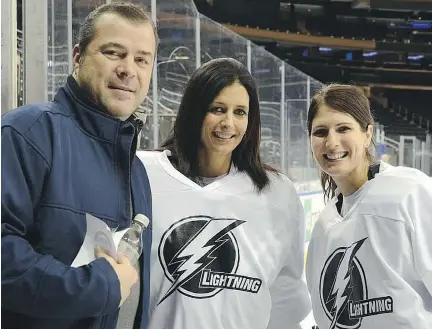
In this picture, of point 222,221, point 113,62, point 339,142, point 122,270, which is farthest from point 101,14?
point 339,142

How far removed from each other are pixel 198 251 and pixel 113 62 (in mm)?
520

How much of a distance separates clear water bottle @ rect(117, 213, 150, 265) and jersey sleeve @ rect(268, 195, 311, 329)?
1.88ft

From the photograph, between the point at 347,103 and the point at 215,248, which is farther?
the point at 347,103

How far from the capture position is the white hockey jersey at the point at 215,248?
133cm

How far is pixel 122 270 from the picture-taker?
907 millimetres

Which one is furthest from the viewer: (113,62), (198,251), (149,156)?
(149,156)

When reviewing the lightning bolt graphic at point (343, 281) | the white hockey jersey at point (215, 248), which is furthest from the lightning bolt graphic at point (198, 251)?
the lightning bolt graphic at point (343, 281)

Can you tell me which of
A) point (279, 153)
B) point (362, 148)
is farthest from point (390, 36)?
point (362, 148)

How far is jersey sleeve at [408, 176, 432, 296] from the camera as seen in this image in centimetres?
134

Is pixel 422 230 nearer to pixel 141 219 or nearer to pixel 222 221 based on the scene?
pixel 222 221

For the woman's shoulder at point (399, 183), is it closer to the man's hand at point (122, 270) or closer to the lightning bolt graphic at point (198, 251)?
the lightning bolt graphic at point (198, 251)

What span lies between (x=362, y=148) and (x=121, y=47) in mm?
782

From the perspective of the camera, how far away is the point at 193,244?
4.45 ft

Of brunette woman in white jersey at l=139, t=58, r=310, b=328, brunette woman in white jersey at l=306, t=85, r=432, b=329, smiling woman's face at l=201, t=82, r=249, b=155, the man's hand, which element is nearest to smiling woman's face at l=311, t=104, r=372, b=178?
brunette woman in white jersey at l=306, t=85, r=432, b=329
